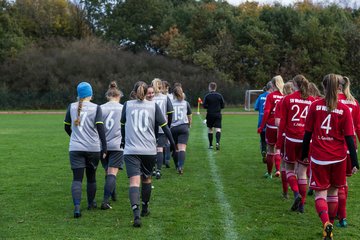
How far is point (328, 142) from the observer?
6066 mm

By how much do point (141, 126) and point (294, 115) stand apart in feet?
7.88

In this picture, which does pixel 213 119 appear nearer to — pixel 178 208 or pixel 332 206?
pixel 178 208

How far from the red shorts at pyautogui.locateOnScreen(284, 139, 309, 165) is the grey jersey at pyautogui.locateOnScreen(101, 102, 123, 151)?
2662 mm

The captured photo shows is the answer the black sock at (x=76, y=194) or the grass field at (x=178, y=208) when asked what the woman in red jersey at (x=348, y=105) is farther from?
the black sock at (x=76, y=194)

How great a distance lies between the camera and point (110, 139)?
8.04m

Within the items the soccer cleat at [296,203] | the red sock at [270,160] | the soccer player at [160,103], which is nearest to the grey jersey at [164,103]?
the soccer player at [160,103]

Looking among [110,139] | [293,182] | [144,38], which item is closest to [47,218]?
[110,139]

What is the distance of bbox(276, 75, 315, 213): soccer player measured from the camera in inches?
298

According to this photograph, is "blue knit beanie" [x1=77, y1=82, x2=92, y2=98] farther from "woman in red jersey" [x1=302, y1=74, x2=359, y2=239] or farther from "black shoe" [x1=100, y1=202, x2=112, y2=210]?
"woman in red jersey" [x1=302, y1=74, x2=359, y2=239]

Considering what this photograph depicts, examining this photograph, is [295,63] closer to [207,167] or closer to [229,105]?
[229,105]

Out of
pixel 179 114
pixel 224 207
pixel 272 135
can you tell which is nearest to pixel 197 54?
pixel 179 114

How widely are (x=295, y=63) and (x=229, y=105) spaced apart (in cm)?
847

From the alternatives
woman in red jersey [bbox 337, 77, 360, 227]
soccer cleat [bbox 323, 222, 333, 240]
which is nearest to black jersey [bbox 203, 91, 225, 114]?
woman in red jersey [bbox 337, 77, 360, 227]

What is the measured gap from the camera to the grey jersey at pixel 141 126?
273 inches
